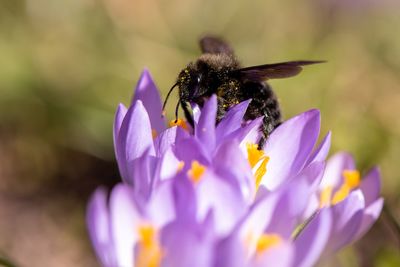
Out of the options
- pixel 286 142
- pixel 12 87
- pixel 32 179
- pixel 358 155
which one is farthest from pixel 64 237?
pixel 286 142

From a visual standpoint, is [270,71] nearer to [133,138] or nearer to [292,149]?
[292,149]

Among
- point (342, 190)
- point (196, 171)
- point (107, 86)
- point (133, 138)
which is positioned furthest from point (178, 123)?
point (107, 86)

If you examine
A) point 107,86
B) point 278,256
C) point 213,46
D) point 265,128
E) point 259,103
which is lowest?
point 278,256

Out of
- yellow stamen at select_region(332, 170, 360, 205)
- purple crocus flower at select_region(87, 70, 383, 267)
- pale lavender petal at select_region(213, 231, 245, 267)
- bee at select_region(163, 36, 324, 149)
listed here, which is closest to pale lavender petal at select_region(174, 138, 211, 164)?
purple crocus flower at select_region(87, 70, 383, 267)

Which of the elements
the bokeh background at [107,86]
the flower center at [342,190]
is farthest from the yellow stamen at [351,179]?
the bokeh background at [107,86]

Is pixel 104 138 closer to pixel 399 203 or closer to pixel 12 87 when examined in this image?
pixel 12 87

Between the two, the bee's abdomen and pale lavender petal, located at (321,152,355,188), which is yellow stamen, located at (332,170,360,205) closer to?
pale lavender petal, located at (321,152,355,188)
